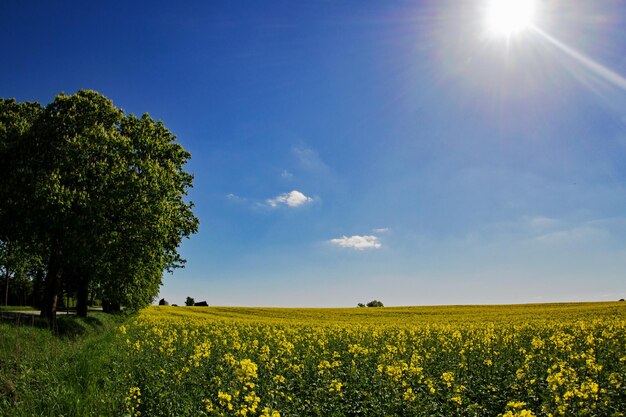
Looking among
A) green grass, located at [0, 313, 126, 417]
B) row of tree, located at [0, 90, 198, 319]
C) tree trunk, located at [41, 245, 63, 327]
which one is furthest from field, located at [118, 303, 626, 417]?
tree trunk, located at [41, 245, 63, 327]

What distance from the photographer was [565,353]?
14.7m

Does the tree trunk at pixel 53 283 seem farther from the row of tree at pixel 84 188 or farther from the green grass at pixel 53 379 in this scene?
the green grass at pixel 53 379

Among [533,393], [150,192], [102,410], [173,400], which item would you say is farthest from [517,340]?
[150,192]

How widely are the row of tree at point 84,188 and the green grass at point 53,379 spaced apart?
590 centimetres

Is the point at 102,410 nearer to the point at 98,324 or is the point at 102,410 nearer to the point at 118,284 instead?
the point at 118,284

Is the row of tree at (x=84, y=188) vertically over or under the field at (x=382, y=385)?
over

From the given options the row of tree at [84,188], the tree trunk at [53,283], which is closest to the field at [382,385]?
the row of tree at [84,188]

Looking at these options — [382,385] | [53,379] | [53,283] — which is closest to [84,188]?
[53,283]

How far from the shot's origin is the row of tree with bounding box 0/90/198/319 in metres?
20.8

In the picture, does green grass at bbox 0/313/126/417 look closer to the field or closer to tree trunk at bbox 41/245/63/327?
the field

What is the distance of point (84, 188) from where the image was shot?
20891 millimetres

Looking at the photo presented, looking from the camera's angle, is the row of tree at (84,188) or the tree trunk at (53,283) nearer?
the row of tree at (84,188)

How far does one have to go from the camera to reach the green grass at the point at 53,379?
8695 mm

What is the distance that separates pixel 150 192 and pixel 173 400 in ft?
51.4
